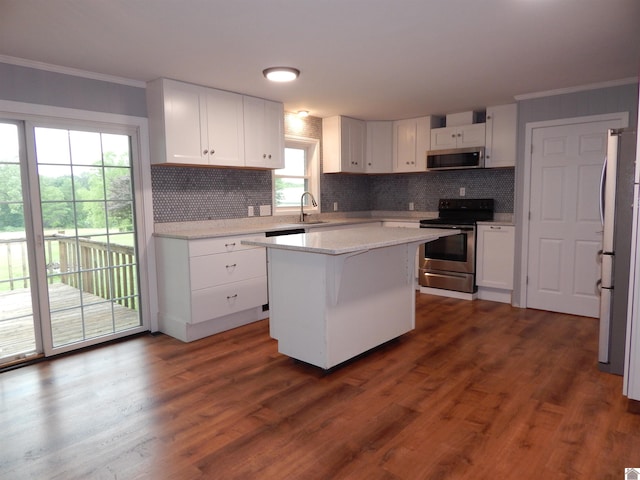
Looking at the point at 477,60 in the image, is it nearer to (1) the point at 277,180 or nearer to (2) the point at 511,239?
(2) the point at 511,239

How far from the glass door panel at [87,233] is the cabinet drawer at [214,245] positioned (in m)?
0.69

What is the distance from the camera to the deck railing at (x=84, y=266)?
3.03m

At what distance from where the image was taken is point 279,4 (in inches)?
85.1

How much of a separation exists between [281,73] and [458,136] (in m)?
2.62

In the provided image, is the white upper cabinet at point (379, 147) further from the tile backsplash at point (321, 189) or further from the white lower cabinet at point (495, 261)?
the white lower cabinet at point (495, 261)

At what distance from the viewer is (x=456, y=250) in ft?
15.9

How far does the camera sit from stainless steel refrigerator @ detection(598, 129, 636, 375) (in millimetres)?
2590

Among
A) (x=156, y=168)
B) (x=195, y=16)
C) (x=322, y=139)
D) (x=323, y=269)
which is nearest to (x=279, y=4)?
(x=195, y=16)

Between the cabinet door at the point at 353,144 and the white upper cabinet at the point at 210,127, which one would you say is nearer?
the white upper cabinet at the point at 210,127

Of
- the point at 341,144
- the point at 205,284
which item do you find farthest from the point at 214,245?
the point at 341,144

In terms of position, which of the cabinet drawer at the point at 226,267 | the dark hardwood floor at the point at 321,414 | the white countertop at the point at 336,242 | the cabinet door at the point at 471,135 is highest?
the cabinet door at the point at 471,135

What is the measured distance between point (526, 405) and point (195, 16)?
2.88 metres

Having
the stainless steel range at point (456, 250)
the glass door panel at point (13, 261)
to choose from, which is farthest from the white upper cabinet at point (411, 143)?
the glass door panel at point (13, 261)

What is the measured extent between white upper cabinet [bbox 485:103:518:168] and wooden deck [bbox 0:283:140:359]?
410cm
